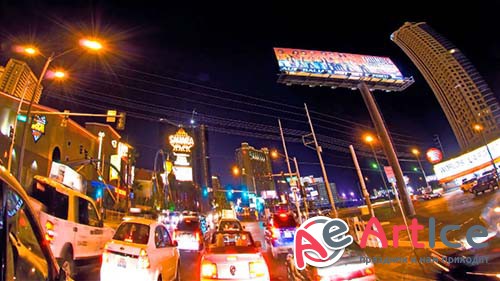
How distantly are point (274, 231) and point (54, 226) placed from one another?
9728mm

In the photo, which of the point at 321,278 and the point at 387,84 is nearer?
the point at 321,278

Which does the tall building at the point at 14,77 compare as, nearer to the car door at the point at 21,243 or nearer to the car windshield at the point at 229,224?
the car windshield at the point at 229,224

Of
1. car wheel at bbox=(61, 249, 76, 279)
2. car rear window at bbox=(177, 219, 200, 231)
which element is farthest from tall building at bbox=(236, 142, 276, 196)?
car wheel at bbox=(61, 249, 76, 279)

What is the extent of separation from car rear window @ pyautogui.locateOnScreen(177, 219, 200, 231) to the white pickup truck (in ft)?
17.4

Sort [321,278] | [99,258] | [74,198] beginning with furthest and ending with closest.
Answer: [99,258], [74,198], [321,278]

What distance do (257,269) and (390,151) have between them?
21515mm

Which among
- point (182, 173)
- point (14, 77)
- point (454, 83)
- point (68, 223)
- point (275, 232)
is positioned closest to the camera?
point (68, 223)

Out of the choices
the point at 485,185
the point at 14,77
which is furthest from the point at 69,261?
the point at 485,185

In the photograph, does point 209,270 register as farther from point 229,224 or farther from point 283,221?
point 229,224

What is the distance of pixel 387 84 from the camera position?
2856 cm

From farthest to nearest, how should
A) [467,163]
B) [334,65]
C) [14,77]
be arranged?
[467,163], [334,65], [14,77]

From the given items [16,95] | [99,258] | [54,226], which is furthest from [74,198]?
[16,95]

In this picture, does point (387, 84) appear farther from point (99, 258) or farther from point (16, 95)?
point (16, 95)

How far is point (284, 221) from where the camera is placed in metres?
14.2
